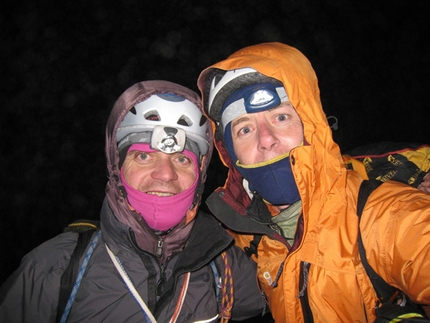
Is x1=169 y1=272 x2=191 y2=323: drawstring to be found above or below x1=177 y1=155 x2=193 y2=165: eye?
below

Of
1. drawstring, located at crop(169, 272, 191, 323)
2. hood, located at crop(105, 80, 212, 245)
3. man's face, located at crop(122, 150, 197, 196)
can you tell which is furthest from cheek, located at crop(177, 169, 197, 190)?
drawstring, located at crop(169, 272, 191, 323)

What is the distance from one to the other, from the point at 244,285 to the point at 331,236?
29.9 inches

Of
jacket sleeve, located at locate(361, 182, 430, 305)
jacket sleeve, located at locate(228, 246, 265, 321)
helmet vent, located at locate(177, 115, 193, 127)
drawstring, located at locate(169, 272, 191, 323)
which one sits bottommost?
jacket sleeve, located at locate(228, 246, 265, 321)

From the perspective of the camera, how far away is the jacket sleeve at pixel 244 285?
159 cm

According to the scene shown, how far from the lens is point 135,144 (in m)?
1.54

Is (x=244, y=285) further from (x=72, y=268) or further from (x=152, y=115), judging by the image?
(x=152, y=115)

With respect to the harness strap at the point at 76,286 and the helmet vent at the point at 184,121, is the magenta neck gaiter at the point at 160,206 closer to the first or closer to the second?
the harness strap at the point at 76,286

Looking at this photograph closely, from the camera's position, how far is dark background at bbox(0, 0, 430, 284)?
4.88 meters

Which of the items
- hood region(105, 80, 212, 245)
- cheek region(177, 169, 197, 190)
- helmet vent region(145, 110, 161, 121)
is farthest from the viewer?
helmet vent region(145, 110, 161, 121)

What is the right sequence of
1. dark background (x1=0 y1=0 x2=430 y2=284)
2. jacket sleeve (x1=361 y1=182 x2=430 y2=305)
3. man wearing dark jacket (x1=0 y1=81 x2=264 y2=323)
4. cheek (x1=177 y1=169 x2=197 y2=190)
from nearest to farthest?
jacket sleeve (x1=361 y1=182 x2=430 y2=305) < man wearing dark jacket (x1=0 y1=81 x2=264 y2=323) < cheek (x1=177 y1=169 x2=197 y2=190) < dark background (x1=0 y1=0 x2=430 y2=284)

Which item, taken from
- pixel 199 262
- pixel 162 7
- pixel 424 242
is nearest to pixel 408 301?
pixel 424 242

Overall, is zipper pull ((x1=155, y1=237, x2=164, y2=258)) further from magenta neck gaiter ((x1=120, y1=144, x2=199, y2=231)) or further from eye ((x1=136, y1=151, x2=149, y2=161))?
eye ((x1=136, y1=151, x2=149, y2=161))

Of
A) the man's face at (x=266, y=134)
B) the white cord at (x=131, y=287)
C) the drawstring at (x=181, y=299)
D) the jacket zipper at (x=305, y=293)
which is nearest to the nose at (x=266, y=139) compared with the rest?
the man's face at (x=266, y=134)

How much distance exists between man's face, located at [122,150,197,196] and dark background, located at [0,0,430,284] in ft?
12.2
